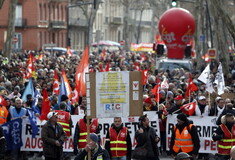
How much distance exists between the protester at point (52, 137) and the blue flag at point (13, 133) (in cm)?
239

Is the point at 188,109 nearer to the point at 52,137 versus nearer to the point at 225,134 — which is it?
the point at 225,134

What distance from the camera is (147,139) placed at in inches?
529

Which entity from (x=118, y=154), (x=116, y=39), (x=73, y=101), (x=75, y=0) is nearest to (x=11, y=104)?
(x=73, y=101)

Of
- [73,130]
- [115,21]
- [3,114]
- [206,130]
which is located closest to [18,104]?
[3,114]

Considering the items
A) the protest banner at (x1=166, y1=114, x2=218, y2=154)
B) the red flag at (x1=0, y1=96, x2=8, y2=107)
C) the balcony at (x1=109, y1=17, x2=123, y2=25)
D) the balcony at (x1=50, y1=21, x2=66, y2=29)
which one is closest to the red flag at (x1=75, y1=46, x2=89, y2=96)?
the red flag at (x1=0, y1=96, x2=8, y2=107)

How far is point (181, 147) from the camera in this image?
1372 centimetres

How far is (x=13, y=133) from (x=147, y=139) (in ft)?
13.8

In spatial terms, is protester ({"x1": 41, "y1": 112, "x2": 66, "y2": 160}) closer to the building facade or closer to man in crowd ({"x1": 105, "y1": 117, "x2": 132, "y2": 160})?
man in crowd ({"x1": 105, "y1": 117, "x2": 132, "y2": 160})

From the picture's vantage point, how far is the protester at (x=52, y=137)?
14172 mm

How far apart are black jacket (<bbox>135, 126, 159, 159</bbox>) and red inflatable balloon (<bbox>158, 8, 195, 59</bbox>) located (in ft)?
102

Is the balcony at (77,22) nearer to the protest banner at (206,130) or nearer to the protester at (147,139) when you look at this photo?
the protest banner at (206,130)

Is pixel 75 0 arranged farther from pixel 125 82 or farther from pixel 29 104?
pixel 125 82

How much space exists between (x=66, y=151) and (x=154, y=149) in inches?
167

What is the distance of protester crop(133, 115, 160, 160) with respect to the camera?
1338 cm
